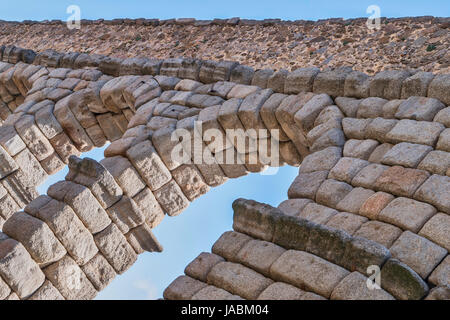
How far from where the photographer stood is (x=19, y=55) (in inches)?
471

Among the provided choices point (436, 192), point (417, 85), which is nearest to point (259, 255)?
point (436, 192)

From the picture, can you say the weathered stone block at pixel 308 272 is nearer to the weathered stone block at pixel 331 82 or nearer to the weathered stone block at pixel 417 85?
the weathered stone block at pixel 417 85

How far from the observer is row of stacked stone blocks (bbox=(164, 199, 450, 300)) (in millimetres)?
4242

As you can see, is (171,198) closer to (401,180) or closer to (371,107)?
(371,107)

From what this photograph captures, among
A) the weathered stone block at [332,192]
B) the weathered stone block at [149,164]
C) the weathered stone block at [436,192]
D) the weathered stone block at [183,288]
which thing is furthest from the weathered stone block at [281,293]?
the weathered stone block at [149,164]

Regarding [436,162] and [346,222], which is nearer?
[346,222]

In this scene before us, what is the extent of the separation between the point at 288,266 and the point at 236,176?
3.79 m

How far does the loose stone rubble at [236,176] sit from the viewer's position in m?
4.69

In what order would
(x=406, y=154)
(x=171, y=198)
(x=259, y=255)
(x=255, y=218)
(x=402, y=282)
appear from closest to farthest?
(x=402, y=282), (x=259, y=255), (x=255, y=218), (x=406, y=154), (x=171, y=198)

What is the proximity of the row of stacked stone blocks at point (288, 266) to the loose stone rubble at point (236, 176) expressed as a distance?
12 mm

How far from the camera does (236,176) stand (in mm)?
8453

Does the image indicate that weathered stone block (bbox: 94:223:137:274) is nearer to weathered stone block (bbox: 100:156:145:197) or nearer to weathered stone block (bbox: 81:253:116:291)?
weathered stone block (bbox: 81:253:116:291)

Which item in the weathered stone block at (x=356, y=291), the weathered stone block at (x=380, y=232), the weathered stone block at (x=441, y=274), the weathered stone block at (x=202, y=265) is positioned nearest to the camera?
the weathered stone block at (x=356, y=291)

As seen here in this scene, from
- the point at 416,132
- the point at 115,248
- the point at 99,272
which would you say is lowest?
the point at 99,272
